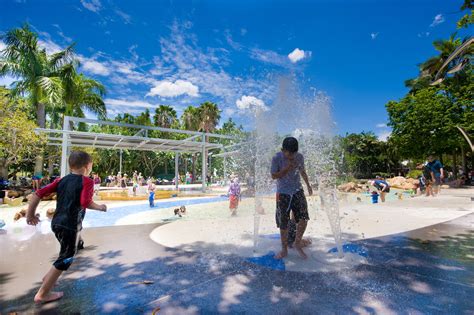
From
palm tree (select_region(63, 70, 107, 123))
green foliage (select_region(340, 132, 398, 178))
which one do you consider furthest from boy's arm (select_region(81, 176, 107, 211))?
green foliage (select_region(340, 132, 398, 178))

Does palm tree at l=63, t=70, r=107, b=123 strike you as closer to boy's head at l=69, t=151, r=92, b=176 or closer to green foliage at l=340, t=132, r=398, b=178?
boy's head at l=69, t=151, r=92, b=176

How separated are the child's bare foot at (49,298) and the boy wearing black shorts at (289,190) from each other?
2.69 metres

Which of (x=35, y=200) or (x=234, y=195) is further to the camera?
(x=234, y=195)

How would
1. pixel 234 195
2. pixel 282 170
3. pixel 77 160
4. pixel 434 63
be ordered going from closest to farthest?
1. pixel 77 160
2. pixel 282 170
3. pixel 234 195
4. pixel 434 63

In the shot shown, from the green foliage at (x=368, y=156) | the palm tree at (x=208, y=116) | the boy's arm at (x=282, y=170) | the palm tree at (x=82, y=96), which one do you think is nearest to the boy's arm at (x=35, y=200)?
the boy's arm at (x=282, y=170)

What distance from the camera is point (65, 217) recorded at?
8.93 ft

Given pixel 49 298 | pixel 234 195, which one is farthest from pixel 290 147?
pixel 234 195

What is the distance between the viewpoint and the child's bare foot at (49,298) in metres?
2.65

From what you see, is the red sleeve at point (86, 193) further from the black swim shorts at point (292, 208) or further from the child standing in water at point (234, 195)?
the child standing in water at point (234, 195)

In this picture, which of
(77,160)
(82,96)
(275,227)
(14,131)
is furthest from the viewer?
(82,96)

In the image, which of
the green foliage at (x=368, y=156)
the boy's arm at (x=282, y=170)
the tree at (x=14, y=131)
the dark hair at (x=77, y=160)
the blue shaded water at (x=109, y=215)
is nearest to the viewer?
the dark hair at (x=77, y=160)

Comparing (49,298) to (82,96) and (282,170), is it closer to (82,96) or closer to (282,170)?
(282,170)

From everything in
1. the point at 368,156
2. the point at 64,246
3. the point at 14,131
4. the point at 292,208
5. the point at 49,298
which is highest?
the point at 368,156

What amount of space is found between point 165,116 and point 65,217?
4186 centimetres
